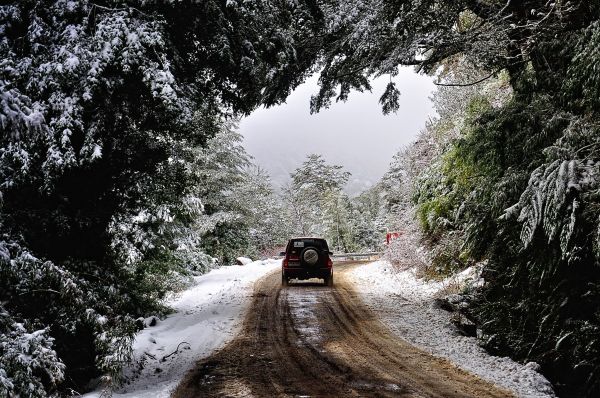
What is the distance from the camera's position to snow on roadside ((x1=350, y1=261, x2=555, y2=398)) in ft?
21.0

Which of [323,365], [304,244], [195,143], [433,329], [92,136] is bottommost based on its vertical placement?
[433,329]

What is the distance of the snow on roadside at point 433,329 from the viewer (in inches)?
252

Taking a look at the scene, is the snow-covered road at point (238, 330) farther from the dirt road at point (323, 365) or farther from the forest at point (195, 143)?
the forest at point (195, 143)

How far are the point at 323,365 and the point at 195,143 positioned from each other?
476 cm

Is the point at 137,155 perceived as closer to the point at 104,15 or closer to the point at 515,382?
the point at 104,15

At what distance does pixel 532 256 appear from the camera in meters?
6.93

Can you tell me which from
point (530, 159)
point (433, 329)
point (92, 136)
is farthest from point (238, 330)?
point (530, 159)

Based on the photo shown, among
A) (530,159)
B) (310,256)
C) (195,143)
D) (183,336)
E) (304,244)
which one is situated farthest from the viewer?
(304,244)

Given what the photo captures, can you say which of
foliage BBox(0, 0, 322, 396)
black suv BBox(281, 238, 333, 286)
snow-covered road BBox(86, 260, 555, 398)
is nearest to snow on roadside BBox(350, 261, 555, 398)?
snow-covered road BBox(86, 260, 555, 398)

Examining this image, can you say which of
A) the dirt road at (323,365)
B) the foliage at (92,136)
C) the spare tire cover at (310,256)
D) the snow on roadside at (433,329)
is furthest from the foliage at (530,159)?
the spare tire cover at (310,256)

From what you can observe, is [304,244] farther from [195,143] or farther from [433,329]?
[195,143]

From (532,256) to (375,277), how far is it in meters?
13.3

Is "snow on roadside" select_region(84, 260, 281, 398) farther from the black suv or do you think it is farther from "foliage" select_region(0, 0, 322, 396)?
the black suv

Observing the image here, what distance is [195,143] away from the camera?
27.7ft
